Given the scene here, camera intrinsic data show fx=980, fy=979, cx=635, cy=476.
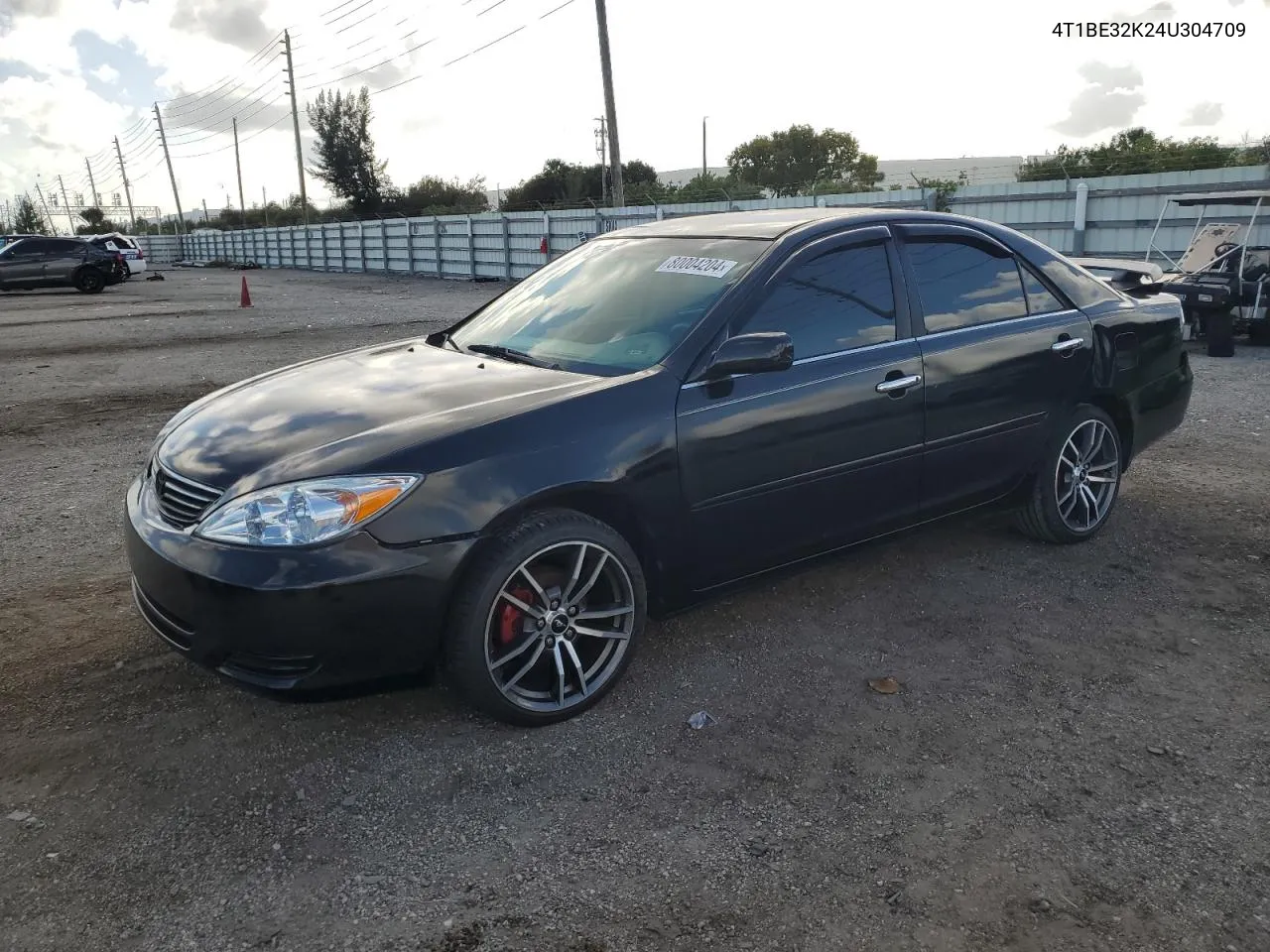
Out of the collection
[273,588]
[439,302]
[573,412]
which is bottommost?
[439,302]

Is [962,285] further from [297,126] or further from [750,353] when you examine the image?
[297,126]

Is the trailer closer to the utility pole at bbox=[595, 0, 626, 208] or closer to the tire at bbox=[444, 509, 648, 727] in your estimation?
the tire at bbox=[444, 509, 648, 727]

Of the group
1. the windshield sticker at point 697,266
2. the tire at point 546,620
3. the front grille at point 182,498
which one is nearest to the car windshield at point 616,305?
the windshield sticker at point 697,266

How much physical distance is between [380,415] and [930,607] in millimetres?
2449

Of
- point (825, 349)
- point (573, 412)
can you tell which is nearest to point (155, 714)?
point (573, 412)

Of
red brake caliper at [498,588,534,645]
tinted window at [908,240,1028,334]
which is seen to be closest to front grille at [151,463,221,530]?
red brake caliper at [498,588,534,645]

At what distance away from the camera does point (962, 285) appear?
14.1ft

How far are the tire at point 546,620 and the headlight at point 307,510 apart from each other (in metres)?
0.35

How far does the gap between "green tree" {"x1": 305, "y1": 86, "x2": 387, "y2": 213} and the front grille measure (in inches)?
2728

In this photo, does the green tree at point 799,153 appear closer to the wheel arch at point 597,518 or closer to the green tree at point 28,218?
the green tree at point 28,218

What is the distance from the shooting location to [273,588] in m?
2.77

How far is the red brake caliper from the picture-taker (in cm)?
311

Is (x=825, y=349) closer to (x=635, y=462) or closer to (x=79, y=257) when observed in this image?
(x=635, y=462)

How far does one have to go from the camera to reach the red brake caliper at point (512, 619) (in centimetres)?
311
